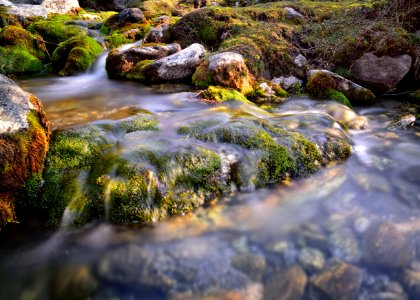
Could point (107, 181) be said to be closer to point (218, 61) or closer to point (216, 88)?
point (216, 88)

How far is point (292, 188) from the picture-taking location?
4277 mm

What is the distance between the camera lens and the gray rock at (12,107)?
11.9 feet

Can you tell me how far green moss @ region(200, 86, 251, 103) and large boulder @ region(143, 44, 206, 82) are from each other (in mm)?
1654

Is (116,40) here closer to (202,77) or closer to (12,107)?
(202,77)

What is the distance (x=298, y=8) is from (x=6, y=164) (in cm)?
1299

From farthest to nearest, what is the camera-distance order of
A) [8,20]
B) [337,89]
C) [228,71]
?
[8,20] < [337,89] < [228,71]

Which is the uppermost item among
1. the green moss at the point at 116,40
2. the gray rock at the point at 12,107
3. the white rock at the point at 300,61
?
→ the green moss at the point at 116,40

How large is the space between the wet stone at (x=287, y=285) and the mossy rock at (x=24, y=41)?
11670mm

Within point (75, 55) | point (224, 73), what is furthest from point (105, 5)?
point (224, 73)

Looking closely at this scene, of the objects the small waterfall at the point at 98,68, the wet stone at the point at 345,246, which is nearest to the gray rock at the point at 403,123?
the wet stone at the point at 345,246

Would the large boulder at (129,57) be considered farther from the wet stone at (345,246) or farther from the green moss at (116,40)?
the wet stone at (345,246)

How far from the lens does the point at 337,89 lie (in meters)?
8.05

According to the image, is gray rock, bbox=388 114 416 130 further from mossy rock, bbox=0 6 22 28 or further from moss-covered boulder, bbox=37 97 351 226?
mossy rock, bbox=0 6 22 28

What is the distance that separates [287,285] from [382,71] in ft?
25.8
